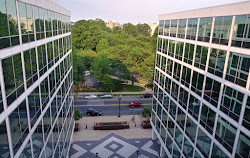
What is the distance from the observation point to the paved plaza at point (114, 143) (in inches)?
1134

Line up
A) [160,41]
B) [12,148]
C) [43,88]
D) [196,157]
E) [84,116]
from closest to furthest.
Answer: [12,148] < [43,88] < [196,157] < [160,41] < [84,116]

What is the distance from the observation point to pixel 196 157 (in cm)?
1820

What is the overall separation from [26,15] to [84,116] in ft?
103

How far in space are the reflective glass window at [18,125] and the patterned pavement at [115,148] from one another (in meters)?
18.5

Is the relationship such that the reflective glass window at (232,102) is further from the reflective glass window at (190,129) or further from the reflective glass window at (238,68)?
the reflective glass window at (190,129)

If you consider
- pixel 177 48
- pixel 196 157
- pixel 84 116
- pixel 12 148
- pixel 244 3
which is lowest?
pixel 84 116

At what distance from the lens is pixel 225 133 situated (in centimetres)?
1416

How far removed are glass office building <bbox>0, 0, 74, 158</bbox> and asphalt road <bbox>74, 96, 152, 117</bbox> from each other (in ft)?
80.8

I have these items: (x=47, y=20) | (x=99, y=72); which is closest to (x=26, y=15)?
(x=47, y=20)

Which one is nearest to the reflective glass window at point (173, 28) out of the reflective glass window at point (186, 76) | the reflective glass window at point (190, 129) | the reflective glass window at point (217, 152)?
the reflective glass window at point (186, 76)

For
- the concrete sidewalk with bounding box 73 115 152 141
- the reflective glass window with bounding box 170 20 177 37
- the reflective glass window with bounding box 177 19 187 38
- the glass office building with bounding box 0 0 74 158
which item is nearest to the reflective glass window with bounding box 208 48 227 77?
the reflective glass window with bounding box 177 19 187 38

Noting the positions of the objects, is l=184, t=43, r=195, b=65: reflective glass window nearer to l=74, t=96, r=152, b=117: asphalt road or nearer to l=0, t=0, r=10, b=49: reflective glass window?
l=0, t=0, r=10, b=49: reflective glass window

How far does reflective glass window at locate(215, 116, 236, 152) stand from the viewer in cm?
1348

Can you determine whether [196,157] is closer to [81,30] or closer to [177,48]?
[177,48]
